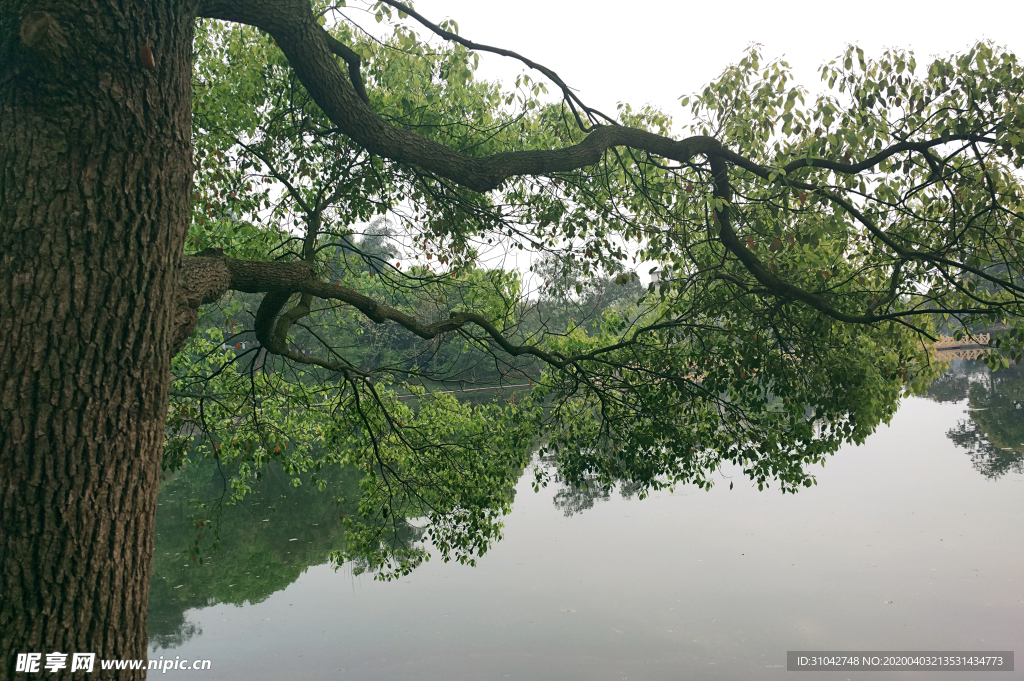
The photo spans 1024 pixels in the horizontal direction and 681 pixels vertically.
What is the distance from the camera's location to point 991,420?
2527 cm

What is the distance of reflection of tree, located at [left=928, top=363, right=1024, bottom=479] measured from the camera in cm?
1969

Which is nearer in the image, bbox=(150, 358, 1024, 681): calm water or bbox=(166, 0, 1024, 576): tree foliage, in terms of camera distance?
bbox=(166, 0, 1024, 576): tree foliage

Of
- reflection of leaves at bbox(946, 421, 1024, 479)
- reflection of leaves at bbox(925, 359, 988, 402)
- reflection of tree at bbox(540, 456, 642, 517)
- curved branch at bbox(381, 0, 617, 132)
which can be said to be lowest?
reflection of tree at bbox(540, 456, 642, 517)

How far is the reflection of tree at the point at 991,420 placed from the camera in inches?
775

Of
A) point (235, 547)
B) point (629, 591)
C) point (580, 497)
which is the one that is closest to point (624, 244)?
point (629, 591)

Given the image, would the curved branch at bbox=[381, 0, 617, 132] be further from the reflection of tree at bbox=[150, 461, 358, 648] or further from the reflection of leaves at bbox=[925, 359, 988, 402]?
the reflection of leaves at bbox=[925, 359, 988, 402]

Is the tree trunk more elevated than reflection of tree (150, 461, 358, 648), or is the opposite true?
the tree trunk

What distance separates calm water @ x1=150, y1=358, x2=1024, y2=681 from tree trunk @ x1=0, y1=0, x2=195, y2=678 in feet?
25.0

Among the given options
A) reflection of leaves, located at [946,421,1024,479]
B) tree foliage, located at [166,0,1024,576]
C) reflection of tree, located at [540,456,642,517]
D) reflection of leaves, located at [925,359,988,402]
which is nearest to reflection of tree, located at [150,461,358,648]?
tree foliage, located at [166,0,1024,576]

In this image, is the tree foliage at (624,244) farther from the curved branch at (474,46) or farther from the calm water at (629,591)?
the calm water at (629,591)

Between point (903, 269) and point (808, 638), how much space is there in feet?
21.8

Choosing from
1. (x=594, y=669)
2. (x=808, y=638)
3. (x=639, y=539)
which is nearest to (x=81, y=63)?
(x=594, y=669)

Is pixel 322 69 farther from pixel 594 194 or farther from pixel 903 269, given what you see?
pixel 903 269

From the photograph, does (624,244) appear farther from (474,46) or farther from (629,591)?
(629,591)
